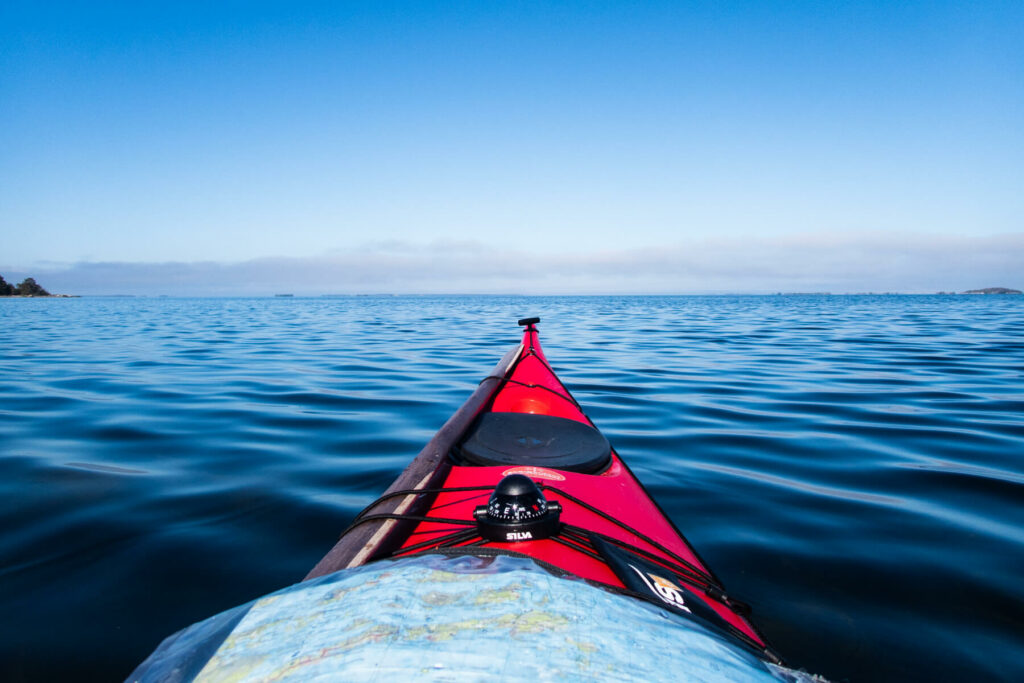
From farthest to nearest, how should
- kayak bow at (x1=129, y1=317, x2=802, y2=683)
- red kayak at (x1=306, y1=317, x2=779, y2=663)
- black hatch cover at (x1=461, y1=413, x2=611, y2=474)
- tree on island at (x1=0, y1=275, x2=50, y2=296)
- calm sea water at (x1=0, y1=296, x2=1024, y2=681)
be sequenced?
tree on island at (x1=0, y1=275, x2=50, y2=296) → black hatch cover at (x1=461, y1=413, x2=611, y2=474) → calm sea water at (x1=0, y1=296, x2=1024, y2=681) → red kayak at (x1=306, y1=317, x2=779, y2=663) → kayak bow at (x1=129, y1=317, x2=802, y2=683)

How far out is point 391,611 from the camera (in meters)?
0.93

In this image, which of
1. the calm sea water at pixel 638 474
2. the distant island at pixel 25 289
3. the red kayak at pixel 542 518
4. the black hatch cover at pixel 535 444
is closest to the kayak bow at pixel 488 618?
the red kayak at pixel 542 518

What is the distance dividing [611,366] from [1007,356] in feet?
22.5

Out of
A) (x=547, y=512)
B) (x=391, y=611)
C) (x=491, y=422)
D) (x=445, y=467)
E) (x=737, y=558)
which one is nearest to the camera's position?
(x=391, y=611)

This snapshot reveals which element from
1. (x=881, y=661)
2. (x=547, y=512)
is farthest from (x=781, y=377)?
(x=547, y=512)

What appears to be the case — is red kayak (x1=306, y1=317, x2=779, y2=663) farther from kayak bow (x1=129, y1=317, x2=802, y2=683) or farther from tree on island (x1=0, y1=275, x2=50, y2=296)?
tree on island (x1=0, y1=275, x2=50, y2=296)

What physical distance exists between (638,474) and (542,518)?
2489mm

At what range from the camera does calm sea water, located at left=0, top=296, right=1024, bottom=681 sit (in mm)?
2143

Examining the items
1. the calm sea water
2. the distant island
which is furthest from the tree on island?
the calm sea water

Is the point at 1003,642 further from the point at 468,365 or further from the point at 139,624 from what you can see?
the point at 468,365

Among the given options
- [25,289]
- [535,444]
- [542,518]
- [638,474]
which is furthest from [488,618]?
[25,289]

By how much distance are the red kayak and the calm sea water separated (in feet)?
2.29

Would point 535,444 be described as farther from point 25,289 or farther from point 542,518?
point 25,289

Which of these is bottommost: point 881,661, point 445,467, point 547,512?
point 881,661
